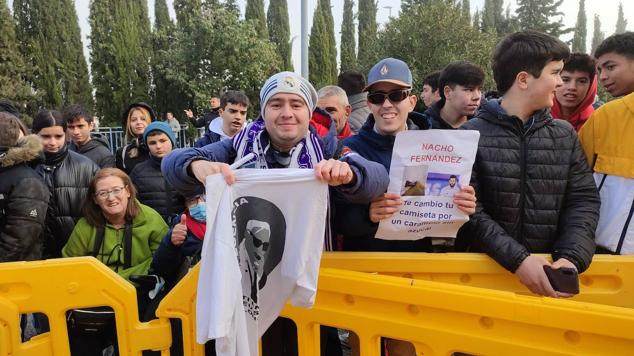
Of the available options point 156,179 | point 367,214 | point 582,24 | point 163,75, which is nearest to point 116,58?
point 163,75

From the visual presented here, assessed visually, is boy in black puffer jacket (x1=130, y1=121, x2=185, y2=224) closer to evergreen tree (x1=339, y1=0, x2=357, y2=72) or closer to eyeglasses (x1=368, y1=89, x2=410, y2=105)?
eyeglasses (x1=368, y1=89, x2=410, y2=105)

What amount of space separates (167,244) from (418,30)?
15892 millimetres

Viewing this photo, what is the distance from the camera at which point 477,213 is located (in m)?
2.10

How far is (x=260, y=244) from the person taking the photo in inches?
71.6

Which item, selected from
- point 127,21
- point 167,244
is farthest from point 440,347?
point 127,21

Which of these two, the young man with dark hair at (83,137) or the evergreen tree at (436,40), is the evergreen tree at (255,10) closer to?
the evergreen tree at (436,40)

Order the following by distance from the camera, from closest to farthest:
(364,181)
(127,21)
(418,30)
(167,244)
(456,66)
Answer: (364,181) → (167,244) → (456,66) → (418,30) → (127,21)

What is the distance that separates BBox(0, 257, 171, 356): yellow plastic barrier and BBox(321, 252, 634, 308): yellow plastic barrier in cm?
83

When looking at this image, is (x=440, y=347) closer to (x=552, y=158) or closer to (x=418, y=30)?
A: (x=552, y=158)

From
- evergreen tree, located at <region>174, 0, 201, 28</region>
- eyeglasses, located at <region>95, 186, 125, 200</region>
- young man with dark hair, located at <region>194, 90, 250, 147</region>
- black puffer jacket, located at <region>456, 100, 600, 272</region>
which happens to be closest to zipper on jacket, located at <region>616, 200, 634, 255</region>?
black puffer jacket, located at <region>456, 100, 600, 272</region>

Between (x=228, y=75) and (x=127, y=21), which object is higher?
(x=127, y=21)

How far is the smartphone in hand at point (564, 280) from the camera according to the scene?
6.05 ft

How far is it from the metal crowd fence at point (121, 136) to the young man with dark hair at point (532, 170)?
46.0 ft

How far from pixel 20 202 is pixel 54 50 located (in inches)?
941
